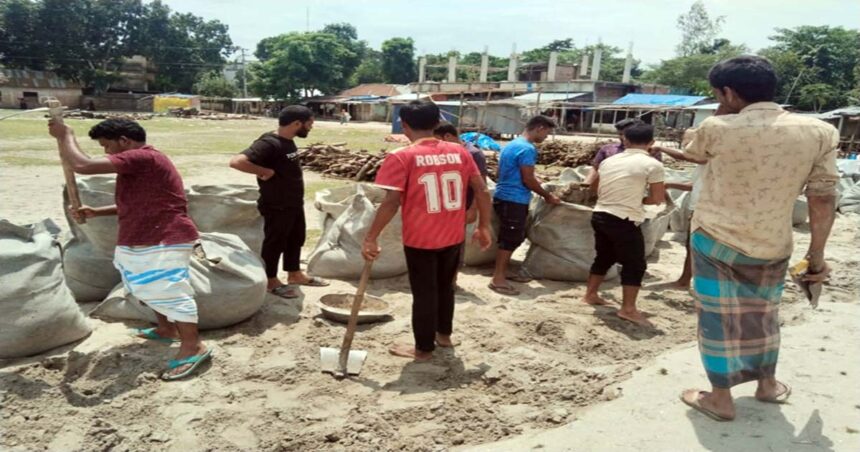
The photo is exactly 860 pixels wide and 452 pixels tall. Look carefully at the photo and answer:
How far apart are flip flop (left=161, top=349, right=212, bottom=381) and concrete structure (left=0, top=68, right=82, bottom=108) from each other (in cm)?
4652

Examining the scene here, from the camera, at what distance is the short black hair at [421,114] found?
9.89ft

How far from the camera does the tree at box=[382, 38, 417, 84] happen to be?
5688cm

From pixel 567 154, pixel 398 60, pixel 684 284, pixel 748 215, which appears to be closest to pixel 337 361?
pixel 748 215

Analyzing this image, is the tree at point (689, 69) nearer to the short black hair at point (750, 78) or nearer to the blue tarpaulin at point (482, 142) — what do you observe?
the blue tarpaulin at point (482, 142)

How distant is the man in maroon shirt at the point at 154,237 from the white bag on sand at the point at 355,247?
1627mm

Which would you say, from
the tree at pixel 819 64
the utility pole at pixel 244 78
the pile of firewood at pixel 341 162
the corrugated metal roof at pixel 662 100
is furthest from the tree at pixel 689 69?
the utility pole at pixel 244 78

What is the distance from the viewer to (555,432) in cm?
243

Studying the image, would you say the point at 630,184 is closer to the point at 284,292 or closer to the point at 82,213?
the point at 284,292

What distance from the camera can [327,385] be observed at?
9.34 feet

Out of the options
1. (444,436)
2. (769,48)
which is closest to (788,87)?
(769,48)

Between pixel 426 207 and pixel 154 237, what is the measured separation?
1440 mm

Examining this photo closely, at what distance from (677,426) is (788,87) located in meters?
39.2

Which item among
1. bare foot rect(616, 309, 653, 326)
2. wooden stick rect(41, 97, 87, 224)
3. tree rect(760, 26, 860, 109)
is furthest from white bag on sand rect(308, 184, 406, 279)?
tree rect(760, 26, 860, 109)

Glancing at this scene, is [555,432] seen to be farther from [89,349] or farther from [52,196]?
[52,196]
